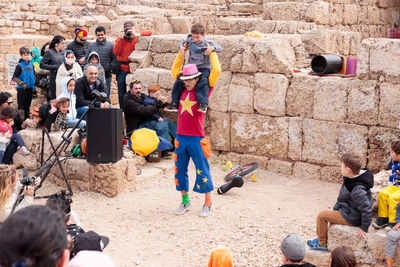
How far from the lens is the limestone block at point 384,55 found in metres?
6.94

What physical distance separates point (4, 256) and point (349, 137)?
630 cm

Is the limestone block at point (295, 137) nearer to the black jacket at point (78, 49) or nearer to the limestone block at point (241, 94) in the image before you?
the limestone block at point (241, 94)

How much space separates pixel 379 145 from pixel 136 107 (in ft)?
12.6

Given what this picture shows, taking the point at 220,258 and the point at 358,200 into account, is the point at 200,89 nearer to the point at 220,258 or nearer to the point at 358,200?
the point at 358,200

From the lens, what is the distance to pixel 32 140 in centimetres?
780

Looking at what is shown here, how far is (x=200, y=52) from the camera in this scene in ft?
22.4

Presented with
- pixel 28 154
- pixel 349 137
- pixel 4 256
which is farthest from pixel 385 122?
pixel 4 256

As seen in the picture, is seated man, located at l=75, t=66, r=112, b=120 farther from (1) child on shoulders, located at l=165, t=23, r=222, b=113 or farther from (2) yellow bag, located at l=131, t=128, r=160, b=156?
(1) child on shoulders, located at l=165, t=23, r=222, b=113

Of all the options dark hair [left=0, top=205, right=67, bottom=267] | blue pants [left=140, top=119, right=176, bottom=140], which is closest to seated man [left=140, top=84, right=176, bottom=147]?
blue pants [left=140, top=119, right=176, bottom=140]

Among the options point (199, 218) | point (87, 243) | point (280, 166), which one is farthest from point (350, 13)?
point (87, 243)

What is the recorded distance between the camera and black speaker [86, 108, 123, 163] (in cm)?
706

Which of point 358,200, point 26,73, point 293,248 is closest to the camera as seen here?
point 293,248

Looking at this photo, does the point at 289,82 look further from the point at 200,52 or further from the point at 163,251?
the point at 163,251

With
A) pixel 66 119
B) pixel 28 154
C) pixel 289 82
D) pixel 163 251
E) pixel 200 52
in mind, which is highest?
pixel 200 52
